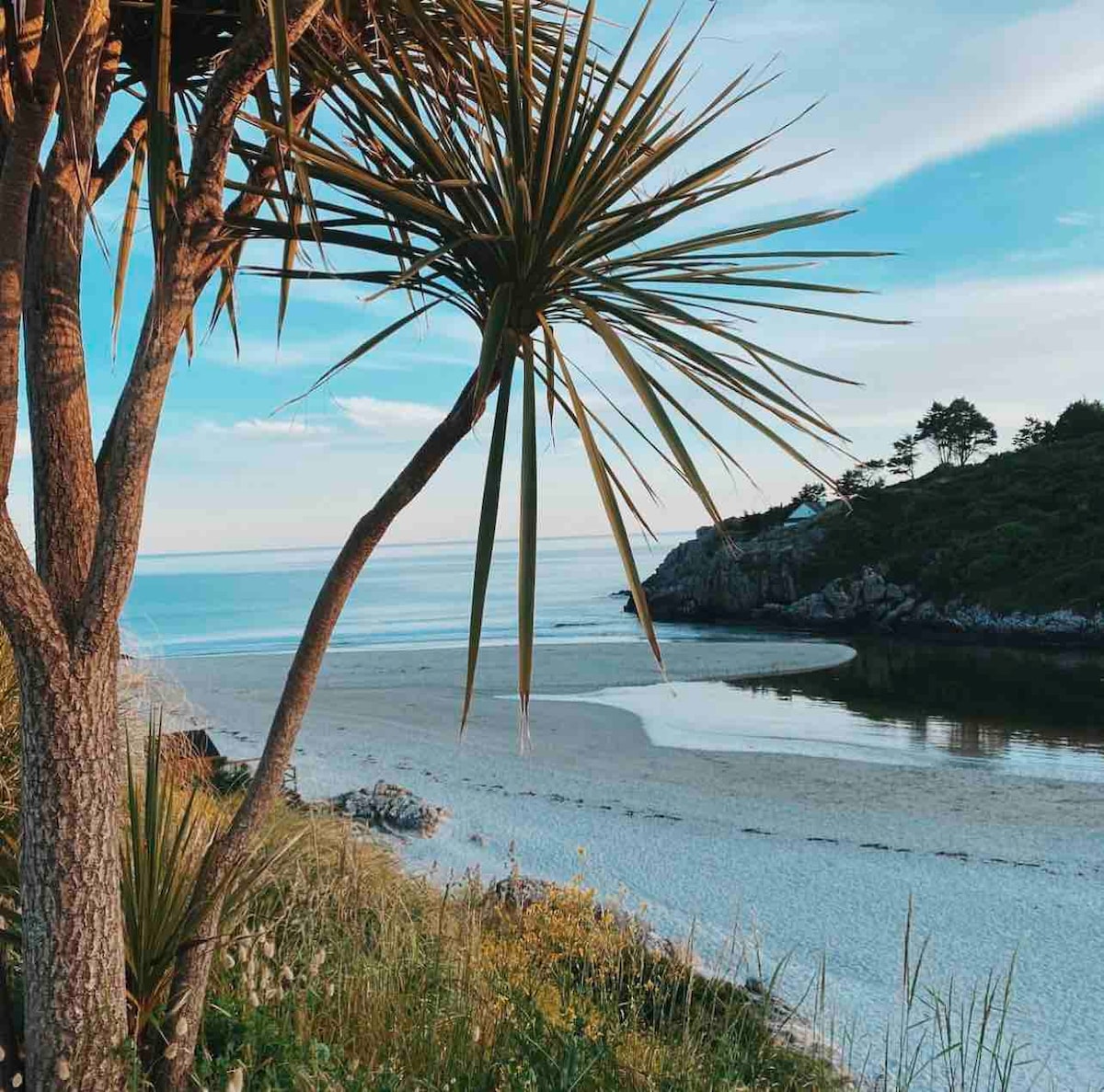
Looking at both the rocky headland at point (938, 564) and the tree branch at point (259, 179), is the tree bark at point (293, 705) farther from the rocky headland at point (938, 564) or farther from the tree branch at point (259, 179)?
the rocky headland at point (938, 564)

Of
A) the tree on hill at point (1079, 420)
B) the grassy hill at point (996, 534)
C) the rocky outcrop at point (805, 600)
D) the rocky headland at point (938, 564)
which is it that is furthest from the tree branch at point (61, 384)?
the tree on hill at point (1079, 420)

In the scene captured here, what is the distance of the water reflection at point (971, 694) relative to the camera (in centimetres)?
1366

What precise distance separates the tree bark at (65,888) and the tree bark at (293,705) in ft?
0.63

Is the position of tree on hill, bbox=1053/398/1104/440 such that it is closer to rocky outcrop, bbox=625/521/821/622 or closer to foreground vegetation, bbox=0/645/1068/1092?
rocky outcrop, bbox=625/521/821/622

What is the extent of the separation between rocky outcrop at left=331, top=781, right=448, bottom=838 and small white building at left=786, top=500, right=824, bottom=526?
3607 centimetres

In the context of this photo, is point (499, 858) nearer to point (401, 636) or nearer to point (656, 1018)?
point (656, 1018)

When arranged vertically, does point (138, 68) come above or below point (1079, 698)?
above

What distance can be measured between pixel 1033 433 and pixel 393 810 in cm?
5048

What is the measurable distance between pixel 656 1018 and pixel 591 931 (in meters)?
0.40

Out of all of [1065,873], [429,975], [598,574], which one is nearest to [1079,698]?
[1065,873]

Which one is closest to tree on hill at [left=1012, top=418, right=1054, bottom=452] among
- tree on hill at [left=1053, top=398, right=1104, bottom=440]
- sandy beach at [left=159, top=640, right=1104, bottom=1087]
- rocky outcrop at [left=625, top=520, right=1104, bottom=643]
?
tree on hill at [left=1053, top=398, right=1104, bottom=440]

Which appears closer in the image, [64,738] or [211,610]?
[64,738]

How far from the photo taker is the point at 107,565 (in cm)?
219

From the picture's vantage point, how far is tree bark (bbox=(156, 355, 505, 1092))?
90.4 inches
